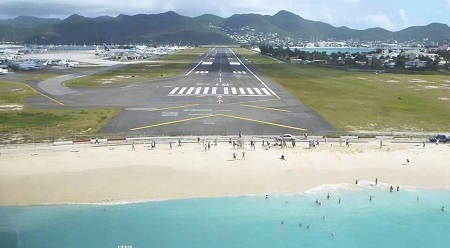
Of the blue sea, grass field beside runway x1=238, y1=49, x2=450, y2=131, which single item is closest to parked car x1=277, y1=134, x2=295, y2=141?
grass field beside runway x1=238, y1=49, x2=450, y2=131

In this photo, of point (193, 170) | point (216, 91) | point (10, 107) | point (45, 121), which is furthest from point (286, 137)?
point (10, 107)

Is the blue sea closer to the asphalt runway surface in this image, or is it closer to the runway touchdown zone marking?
the asphalt runway surface

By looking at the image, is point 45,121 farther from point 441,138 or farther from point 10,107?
point 441,138

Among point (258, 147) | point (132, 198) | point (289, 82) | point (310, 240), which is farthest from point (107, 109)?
point (289, 82)

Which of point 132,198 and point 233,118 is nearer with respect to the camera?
point 132,198

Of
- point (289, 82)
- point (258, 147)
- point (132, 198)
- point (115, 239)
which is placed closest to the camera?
point (115, 239)

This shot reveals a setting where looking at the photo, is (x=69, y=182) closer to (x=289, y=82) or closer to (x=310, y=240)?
(x=310, y=240)
